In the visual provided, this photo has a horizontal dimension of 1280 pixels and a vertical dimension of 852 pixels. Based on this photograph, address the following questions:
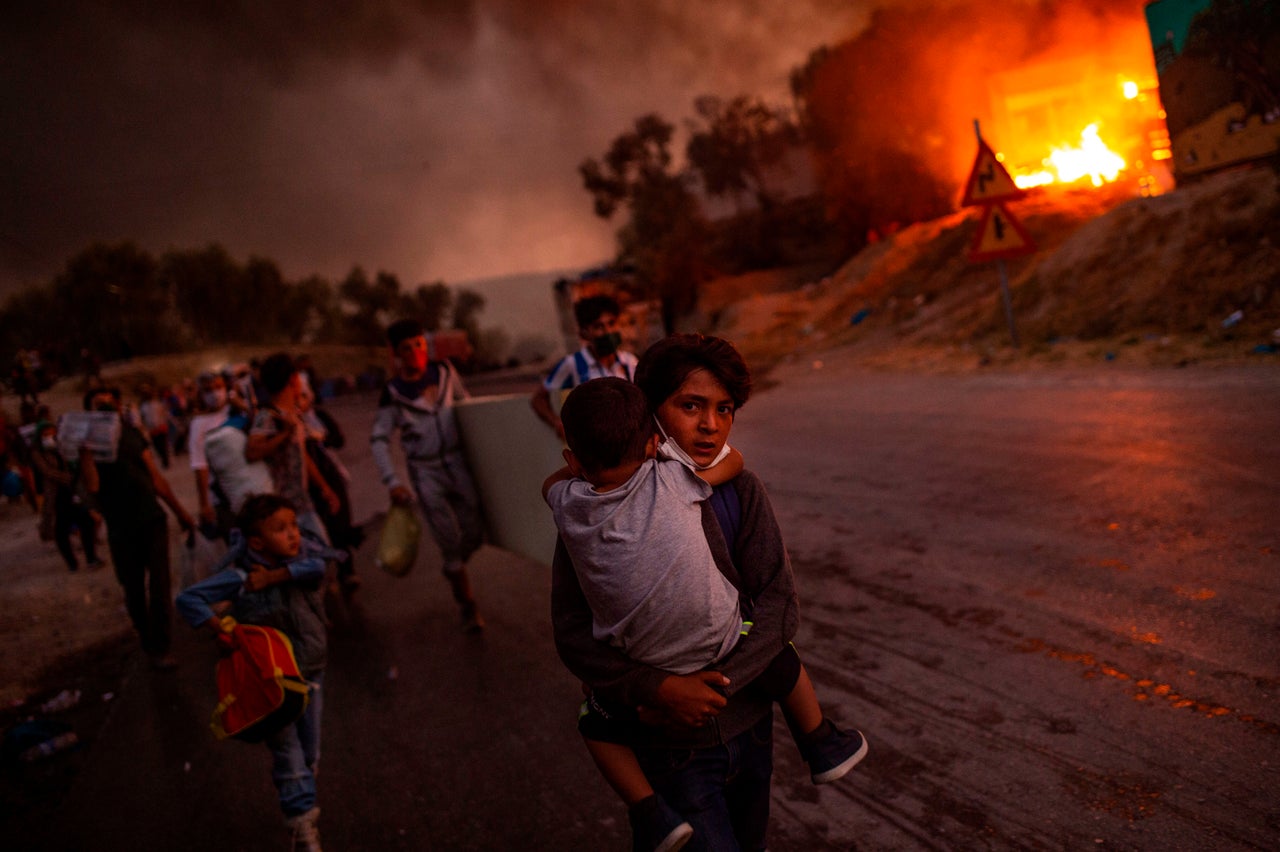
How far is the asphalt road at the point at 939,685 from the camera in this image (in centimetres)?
282

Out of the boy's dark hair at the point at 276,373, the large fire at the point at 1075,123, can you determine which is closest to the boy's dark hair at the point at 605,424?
the boy's dark hair at the point at 276,373

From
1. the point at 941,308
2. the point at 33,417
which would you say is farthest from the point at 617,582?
the point at 33,417

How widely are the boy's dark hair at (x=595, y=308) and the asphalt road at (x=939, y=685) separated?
2.01 metres

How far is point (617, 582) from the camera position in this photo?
181 cm

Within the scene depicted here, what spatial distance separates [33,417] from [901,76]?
2905cm

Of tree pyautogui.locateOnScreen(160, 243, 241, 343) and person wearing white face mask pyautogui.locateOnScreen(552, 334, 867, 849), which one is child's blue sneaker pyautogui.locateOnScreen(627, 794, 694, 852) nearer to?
person wearing white face mask pyautogui.locateOnScreen(552, 334, 867, 849)

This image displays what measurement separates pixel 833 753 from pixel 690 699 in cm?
51

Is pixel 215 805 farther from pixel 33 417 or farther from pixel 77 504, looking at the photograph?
pixel 33 417

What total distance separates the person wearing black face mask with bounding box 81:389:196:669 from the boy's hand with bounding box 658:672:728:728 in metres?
5.40

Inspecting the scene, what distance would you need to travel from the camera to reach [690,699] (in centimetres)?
180

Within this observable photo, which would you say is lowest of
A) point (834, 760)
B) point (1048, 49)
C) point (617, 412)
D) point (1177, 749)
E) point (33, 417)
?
point (1177, 749)

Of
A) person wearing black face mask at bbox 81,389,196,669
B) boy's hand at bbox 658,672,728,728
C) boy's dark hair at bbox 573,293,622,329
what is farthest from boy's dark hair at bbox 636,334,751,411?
person wearing black face mask at bbox 81,389,196,669

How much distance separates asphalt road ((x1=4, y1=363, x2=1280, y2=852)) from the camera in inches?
111

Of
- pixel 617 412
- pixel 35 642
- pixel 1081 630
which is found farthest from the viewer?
pixel 35 642
